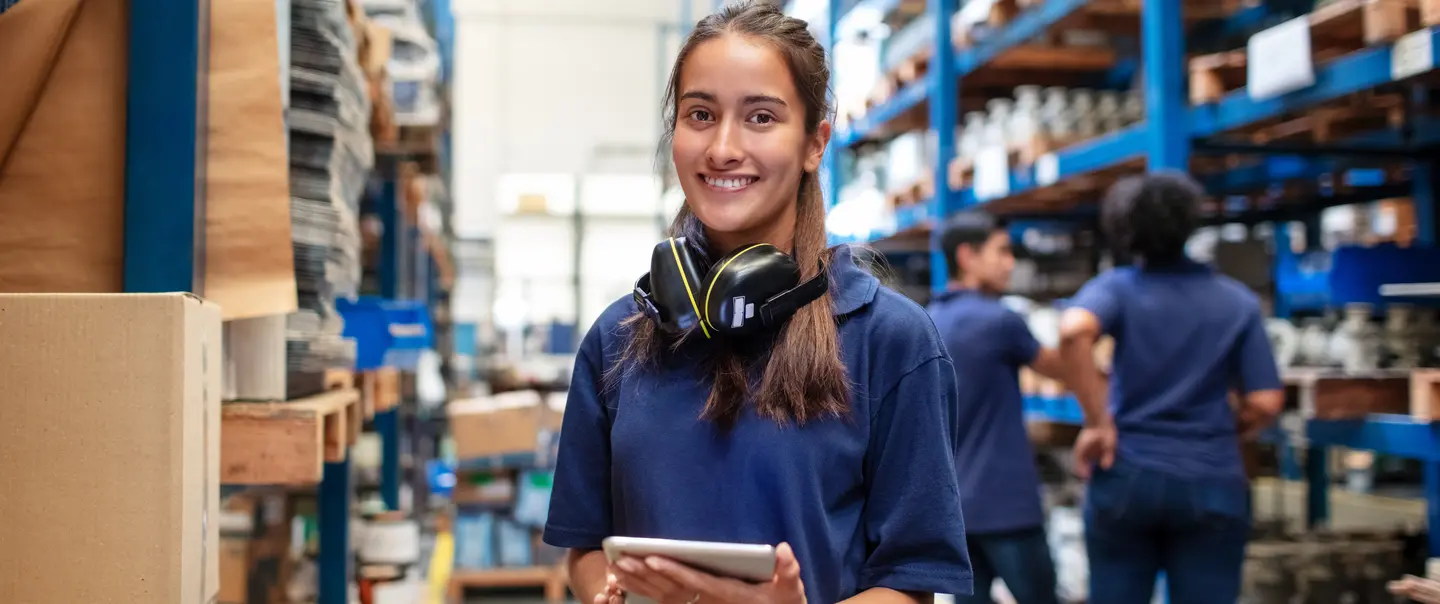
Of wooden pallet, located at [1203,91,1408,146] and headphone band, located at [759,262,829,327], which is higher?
wooden pallet, located at [1203,91,1408,146]

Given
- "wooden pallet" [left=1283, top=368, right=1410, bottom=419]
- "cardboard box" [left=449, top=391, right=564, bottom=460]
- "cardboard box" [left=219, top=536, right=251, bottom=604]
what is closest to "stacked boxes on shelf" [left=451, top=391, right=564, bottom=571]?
"cardboard box" [left=449, top=391, right=564, bottom=460]

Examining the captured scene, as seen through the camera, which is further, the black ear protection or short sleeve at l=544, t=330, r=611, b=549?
short sleeve at l=544, t=330, r=611, b=549

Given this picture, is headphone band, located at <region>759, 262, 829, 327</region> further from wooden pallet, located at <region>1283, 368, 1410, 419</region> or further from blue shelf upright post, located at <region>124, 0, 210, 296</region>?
wooden pallet, located at <region>1283, 368, 1410, 419</region>

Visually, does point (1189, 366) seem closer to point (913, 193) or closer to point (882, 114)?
point (913, 193)

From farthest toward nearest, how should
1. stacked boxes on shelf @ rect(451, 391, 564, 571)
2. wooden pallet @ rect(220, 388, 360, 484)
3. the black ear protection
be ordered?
stacked boxes on shelf @ rect(451, 391, 564, 571), wooden pallet @ rect(220, 388, 360, 484), the black ear protection

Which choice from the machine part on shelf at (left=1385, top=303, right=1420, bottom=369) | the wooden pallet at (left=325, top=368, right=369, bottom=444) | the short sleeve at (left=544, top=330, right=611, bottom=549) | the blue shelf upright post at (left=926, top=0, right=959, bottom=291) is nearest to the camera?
the short sleeve at (left=544, top=330, right=611, bottom=549)

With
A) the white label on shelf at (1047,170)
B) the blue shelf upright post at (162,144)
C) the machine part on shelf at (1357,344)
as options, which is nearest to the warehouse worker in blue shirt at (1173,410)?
the machine part on shelf at (1357,344)

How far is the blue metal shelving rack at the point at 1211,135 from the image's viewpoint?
362 cm

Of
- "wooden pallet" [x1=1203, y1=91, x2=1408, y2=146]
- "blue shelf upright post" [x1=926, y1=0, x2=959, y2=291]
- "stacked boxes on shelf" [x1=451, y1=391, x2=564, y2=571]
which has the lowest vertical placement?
"stacked boxes on shelf" [x1=451, y1=391, x2=564, y2=571]

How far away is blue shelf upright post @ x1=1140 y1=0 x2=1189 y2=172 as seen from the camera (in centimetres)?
439

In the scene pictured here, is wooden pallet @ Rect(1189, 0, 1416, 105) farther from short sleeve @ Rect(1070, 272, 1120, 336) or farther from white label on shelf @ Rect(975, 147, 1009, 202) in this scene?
white label on shelf @ Rect(975, 147, 1009, 202)

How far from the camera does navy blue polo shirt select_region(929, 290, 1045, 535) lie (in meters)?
4.04

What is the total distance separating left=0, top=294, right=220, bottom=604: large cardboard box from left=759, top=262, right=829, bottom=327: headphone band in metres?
0.77

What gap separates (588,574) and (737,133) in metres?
0.62
